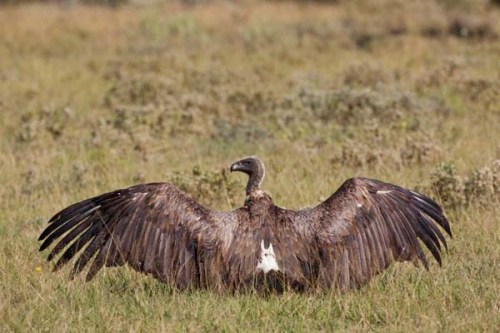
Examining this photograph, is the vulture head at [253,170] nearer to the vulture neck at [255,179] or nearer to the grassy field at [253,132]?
the vulture neck at [255,179]

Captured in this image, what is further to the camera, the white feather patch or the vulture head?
the vulture head

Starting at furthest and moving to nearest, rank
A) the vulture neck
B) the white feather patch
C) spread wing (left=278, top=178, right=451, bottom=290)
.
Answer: the vulture neck → spread wing (left=278, top=178, right=451, bottom=290) → the white feather patch

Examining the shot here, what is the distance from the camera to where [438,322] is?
5922 mm

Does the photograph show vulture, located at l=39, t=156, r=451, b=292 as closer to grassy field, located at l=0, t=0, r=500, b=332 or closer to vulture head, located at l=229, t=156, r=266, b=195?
grassy field, located at l=0, t=0, r=500, b=332

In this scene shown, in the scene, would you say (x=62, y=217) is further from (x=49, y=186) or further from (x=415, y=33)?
(x=415, y=33)

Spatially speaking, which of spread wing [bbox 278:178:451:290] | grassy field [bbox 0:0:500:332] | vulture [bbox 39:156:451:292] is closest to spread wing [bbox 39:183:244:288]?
vulture [bbox 39:156:451:292]

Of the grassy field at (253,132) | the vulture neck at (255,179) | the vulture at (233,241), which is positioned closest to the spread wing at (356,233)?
the vulture at (233,241)

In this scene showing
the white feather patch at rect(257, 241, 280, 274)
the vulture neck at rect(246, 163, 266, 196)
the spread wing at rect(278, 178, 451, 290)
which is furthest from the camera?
the vulture neck at rect(246, 163, 266, 196)

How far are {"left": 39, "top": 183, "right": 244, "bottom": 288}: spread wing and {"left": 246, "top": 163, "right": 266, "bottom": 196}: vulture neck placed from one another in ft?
1.81

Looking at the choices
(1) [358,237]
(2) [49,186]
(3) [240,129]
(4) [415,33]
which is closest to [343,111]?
→ (3) [240,129]

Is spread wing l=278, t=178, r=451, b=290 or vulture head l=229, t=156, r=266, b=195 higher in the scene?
vulture head l=229, t=156, r=266, b=195

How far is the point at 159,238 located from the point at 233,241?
0.48 meters

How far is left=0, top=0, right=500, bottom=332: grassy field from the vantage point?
6266 mm

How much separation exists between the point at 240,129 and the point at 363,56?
7.06 metres
